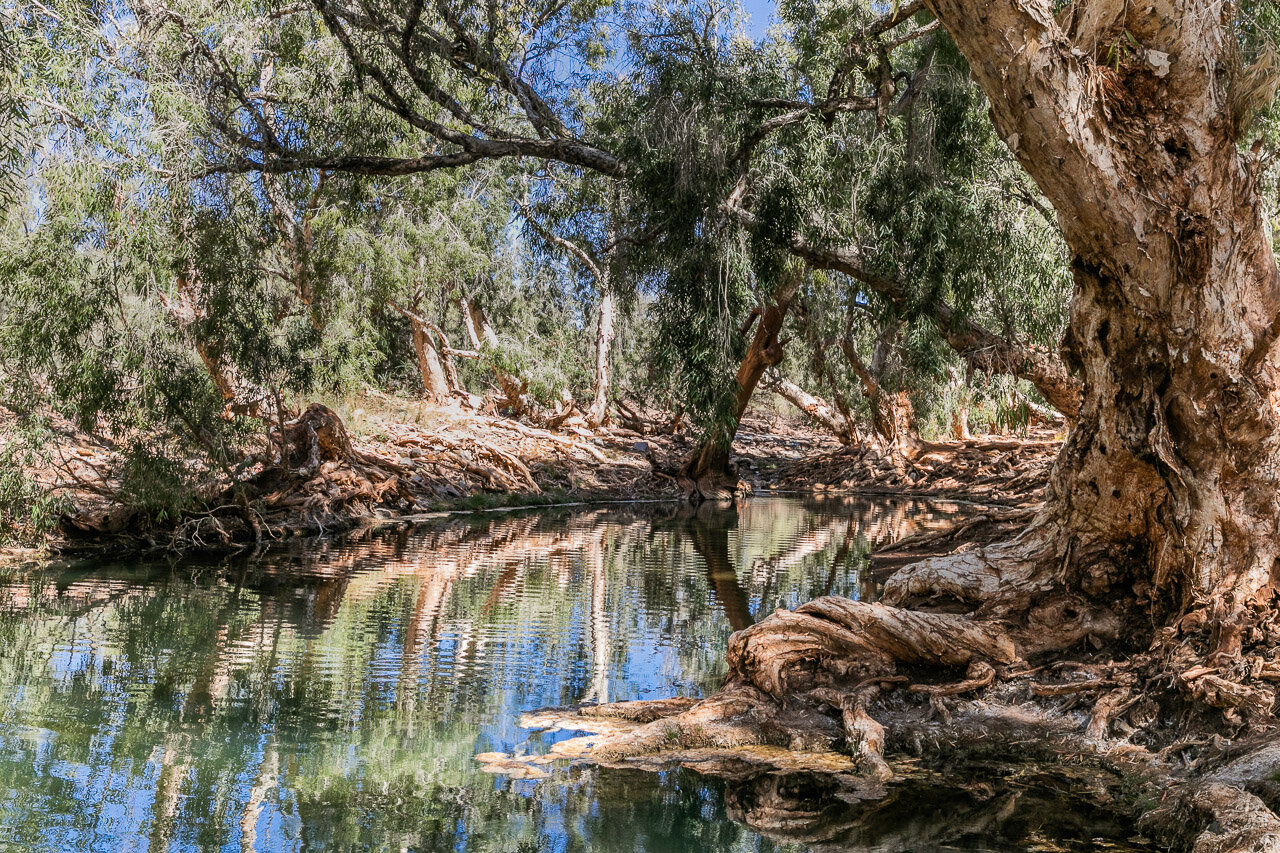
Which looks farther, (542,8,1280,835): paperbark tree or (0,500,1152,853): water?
(542,8,1280,835): paperbark tree

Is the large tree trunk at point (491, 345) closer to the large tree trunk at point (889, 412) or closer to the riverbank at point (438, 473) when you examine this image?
the riverbank at point (438, 473)

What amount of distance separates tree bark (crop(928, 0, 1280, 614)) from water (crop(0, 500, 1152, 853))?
1563 mm

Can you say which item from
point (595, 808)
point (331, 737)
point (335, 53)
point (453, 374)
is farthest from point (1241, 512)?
point (453, 374)

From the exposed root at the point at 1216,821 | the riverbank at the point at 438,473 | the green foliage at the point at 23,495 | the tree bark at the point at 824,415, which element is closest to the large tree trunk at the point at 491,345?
the riverbank at the point at 438,473

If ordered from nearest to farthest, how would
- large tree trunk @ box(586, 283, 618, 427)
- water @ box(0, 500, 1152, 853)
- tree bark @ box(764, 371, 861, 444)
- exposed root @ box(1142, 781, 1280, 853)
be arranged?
exposed root @ box(1142, 781, 1280, 853)
water @ box(0, 500, 1152, 853)
large tree trunk @ box(586, 283, 618, 427)
tree bark @ box(764, 371, 861, 444)

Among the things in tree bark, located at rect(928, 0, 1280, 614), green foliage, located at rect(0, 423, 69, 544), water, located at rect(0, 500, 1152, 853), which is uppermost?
tree bark, located at rect(928, 0, 1280, 614)

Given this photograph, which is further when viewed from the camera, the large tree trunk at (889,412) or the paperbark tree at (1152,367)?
the large tree trunk at (889,412)

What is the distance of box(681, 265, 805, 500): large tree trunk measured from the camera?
628 inches

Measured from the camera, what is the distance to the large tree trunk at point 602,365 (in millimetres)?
22922

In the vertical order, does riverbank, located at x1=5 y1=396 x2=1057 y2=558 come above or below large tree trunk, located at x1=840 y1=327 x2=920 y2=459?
below

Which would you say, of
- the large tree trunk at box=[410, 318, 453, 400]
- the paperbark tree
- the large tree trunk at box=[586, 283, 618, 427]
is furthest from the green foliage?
the large tree trunk at box=[586, 283, 618, 427]

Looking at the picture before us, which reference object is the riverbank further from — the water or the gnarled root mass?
the gnarled root mass

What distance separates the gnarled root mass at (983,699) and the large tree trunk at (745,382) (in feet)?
23.3

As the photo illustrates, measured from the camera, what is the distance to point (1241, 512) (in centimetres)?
490
